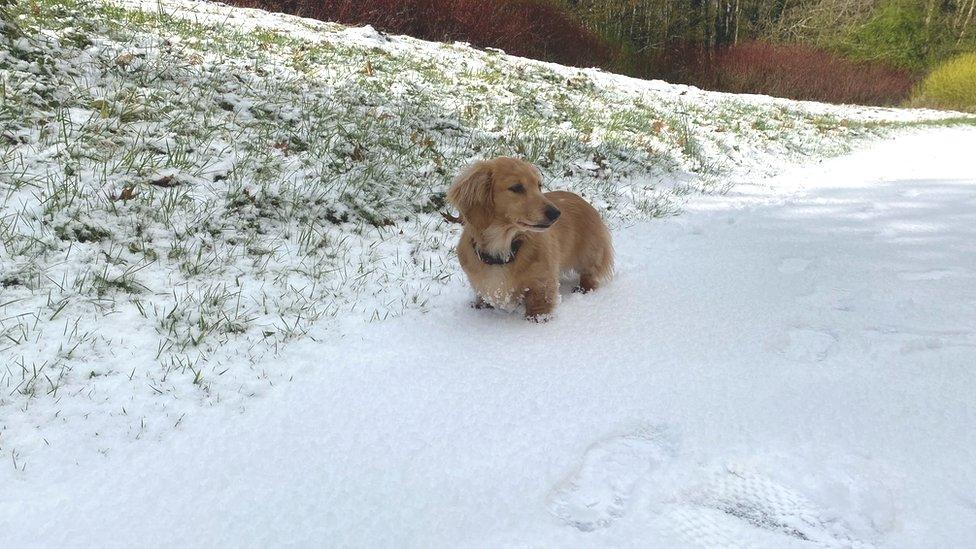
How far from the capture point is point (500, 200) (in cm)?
266

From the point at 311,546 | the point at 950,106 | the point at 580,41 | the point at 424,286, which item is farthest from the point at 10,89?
the point at 950,106

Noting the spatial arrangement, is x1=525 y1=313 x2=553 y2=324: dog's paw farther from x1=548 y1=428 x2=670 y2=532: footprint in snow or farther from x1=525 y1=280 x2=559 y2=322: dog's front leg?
x1=548 y1=428 x2=670 y2=532: footprint in snow

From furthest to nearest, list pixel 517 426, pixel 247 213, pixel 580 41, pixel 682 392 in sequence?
1. pixel 580 41
2. pixel 247 213
3. pixel 682 392
4. pixel 517 426

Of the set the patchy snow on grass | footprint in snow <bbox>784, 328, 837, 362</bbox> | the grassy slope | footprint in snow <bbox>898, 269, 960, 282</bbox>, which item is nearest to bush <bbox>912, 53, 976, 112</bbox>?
the grassy slope

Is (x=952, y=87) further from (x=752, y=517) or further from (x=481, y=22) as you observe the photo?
(x=752, y=517)

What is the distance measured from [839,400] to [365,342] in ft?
5.78

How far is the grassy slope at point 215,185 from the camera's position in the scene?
82.8 inches

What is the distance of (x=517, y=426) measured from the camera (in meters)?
1.86

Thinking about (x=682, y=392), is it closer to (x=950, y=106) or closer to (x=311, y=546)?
(x=311, y=546)

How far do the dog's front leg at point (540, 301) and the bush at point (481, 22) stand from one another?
11584 millimetres

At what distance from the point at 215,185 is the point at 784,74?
22.0 m

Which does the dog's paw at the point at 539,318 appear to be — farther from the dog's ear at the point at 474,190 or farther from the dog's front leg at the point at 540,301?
the dog's ear at the point at 474,190

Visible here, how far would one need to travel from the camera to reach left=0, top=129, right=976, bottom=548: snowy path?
143 centimetres

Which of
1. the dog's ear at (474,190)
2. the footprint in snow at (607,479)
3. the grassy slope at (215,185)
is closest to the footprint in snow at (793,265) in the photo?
the grassy slope at (215,185)
